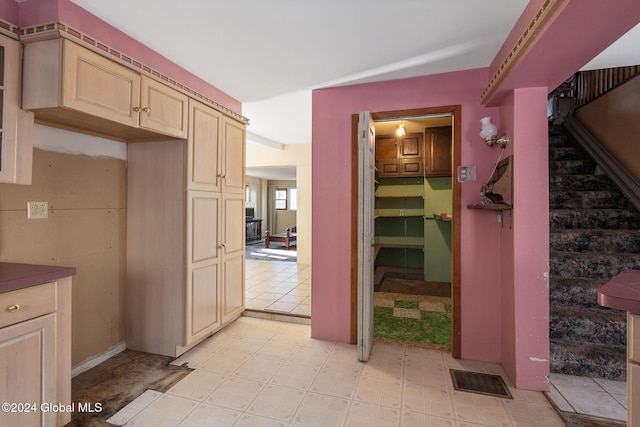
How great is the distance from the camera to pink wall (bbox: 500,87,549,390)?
79.8 inches

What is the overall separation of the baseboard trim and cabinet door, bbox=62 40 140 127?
1.84 metres

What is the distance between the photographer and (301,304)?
3.70 m

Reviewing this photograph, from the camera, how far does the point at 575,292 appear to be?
96.8 inches

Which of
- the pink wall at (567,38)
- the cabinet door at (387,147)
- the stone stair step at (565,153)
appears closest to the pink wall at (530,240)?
the pink wall at (567,38)

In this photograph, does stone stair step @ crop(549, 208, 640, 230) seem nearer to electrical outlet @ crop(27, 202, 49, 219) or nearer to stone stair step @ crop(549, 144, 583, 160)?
stone stair step @ crop(549, 144, 583, 160)

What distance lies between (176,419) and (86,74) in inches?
82.1

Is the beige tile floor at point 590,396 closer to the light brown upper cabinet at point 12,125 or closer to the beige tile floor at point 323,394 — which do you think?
the beige tile floor at point 323,394

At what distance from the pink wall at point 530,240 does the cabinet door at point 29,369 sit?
9.25 feet

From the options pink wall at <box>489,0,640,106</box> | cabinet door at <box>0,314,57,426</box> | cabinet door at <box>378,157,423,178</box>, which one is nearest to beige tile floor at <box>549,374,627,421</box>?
pink wall at <box>489,0,640,106</box>

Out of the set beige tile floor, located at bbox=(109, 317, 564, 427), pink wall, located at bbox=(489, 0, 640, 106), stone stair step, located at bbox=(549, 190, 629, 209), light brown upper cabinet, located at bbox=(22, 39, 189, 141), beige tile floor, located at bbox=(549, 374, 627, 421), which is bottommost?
beige tile floor, located at bbox=(109, 317, 564, 427)

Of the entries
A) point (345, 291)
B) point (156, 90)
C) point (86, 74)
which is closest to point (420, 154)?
point (345, 291)

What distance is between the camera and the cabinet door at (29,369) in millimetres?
1316

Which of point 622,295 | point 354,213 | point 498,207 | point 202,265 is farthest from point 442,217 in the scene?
point 622,295

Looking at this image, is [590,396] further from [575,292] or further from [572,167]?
→ [572,167]
